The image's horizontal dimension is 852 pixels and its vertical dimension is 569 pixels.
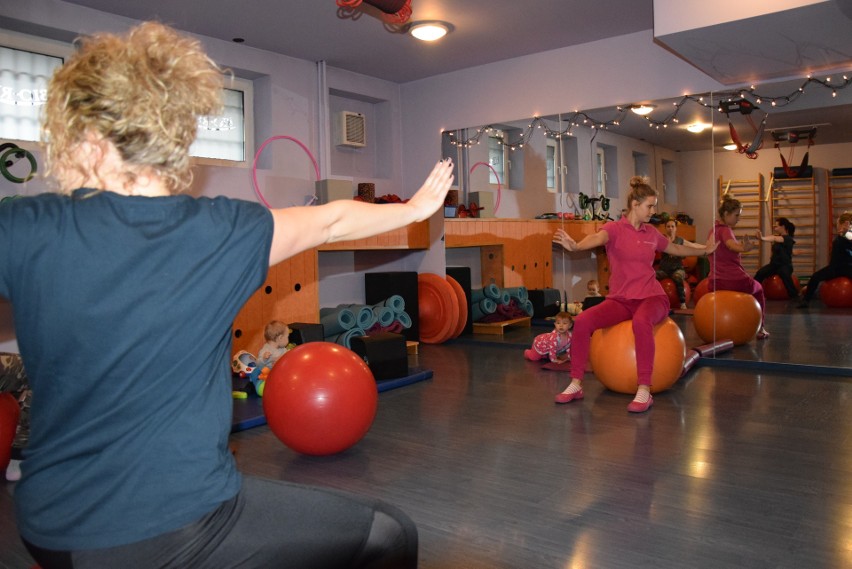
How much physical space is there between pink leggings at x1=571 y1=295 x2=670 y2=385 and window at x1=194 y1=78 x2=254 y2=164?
12.1 feet

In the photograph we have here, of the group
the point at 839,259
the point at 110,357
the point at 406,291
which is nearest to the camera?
the point at 110,357

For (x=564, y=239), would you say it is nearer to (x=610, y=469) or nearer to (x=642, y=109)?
(x=610, y=469)

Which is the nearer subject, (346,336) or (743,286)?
(743,286)

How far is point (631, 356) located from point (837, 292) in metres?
2.28

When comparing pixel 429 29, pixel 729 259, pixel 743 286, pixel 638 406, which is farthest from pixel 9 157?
pixel 743 286

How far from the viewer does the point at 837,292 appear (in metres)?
5.63

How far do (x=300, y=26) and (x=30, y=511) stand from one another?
18.2ft

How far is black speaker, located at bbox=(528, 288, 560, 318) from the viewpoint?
23.4 ft

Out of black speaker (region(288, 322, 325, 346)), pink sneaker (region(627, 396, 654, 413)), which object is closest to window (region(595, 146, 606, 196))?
pink sneaker (region(627, 396, 654, 413))

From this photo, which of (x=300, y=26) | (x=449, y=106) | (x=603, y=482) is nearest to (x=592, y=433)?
(x=603, y=482)

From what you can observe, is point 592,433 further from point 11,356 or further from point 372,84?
point 372,84

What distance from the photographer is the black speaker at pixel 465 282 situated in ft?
25.0

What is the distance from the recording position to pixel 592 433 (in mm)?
3891

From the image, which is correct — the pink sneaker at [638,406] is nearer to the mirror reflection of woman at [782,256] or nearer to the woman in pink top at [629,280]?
the woman in pink top at [629,280]
